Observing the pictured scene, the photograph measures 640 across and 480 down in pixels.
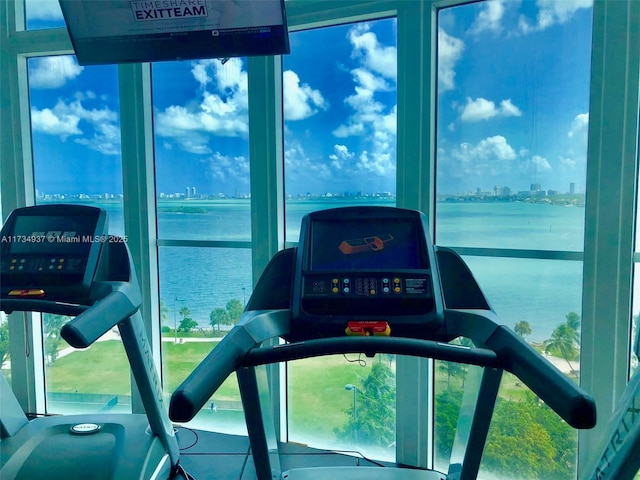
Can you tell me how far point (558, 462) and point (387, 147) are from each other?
1.97 m

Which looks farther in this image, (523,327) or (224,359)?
(523,327)

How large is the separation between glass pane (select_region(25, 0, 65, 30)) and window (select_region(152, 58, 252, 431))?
2.65 feet

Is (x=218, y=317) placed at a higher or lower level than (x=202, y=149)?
lower

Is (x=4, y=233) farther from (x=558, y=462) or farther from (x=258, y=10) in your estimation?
(x=558, y=462)

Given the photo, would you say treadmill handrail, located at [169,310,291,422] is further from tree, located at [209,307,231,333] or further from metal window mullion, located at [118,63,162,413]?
metal window mullion, located at [118,63,162,413]

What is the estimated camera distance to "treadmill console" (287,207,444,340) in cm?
147

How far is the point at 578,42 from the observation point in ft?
6.84

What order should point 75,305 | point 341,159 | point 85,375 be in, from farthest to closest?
point 85,375 < point 341,159 < point 75,305

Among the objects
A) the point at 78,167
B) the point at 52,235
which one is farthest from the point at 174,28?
the point at 78,167

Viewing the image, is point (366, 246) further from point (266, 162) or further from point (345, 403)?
point (345, 403)

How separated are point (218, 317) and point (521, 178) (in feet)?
6.85

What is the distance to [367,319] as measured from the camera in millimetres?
1464

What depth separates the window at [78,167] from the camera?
2930 millimetres

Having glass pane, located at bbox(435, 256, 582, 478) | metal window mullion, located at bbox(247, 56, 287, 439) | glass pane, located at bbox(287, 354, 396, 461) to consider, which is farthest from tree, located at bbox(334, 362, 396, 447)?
metal window mullion, located at bbox(247, 56, 287, 439)
